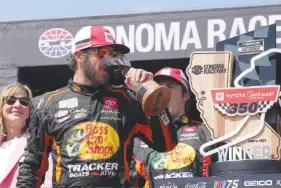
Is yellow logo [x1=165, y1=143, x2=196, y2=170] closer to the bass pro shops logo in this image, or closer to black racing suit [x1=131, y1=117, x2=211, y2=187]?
black racing suit [x1=131, y1=117, x2=211, y2=187]

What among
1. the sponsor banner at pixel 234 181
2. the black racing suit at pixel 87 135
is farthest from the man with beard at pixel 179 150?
the black racing suit at pixel 87 135

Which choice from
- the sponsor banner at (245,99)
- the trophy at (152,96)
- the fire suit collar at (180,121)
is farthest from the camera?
the sponsor banner at (245,99)

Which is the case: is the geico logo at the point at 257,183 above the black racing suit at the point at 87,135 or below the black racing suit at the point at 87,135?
below

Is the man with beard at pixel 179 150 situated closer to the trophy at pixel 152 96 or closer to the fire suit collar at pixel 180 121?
the fire suit collar at pixel 180 121

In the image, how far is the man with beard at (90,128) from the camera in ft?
9.20

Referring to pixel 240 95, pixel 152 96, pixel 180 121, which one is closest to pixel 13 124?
pixel 152 96

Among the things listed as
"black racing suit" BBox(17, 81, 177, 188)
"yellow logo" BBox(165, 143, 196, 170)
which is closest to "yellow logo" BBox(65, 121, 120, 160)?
"black racing suit" BBox(17, 81, 177, 188)

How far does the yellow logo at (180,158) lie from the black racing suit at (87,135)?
2045 millimetres

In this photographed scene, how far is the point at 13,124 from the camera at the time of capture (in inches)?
150

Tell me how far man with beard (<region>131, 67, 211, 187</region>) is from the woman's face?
128 cm

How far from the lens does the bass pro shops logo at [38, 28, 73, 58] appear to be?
6594 millimetres

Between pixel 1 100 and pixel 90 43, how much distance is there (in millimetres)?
1128

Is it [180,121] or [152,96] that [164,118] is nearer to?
[152,96]

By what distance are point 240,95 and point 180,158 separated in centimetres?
72
